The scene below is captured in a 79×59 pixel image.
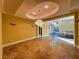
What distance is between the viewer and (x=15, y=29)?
23.0 ft

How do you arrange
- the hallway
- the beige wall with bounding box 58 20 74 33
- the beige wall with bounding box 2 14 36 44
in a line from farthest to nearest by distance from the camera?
the beige wall with bounding box 58 20 74 33 < the beige wall with bounding box 2 14 36 44 < the hallway

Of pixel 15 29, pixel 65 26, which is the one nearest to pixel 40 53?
pixel 15 29

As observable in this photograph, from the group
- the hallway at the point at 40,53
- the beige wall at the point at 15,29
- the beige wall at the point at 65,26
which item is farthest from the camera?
the beige wall at the point at 65,26

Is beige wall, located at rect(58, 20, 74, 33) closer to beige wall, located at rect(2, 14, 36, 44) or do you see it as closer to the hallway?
beige wall, located at rect(2, 14, 36, 44)

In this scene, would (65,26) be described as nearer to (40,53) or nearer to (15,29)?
(15,29)

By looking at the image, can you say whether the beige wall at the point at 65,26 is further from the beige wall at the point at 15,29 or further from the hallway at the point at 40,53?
the hallway at the point at 40,53

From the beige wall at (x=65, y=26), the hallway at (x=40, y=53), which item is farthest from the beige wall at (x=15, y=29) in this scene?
the beige wall at (x=65, y=26)

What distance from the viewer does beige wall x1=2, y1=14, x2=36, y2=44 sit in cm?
586

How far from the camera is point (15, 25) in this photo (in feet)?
23.0

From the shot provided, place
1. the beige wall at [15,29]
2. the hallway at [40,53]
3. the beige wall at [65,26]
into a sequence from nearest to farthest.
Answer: the hallway at [40,53], the beige wall at [15,29], the beige wall at [65,26]

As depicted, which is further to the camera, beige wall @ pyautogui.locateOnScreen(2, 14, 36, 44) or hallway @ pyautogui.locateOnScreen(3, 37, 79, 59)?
beige wall @ pyautogui.locateOnScreen(2, 14, 36, 44)

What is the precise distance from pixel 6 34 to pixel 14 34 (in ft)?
3.25

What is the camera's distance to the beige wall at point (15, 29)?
19.2ft

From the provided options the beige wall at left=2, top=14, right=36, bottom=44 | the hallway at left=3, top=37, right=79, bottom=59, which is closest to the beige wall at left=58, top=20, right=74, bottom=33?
the beige wall at left=2, top=14, right=36, bottom=44
